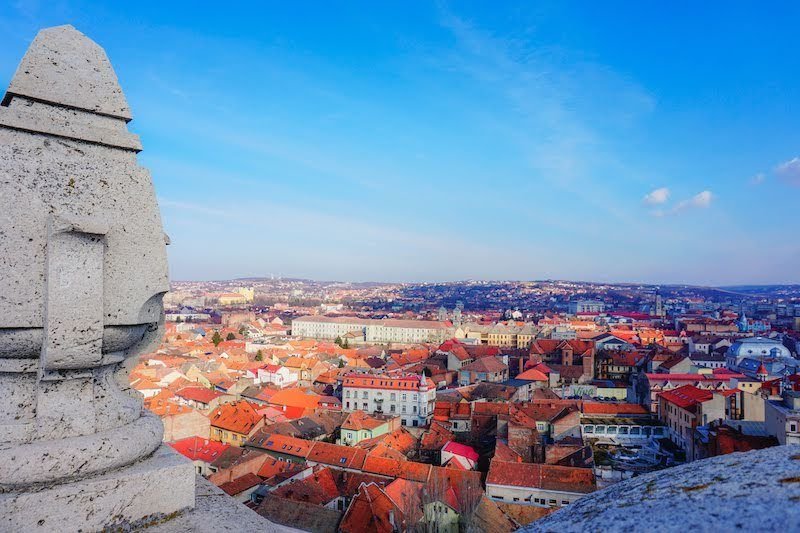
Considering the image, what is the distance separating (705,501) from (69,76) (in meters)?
3.08

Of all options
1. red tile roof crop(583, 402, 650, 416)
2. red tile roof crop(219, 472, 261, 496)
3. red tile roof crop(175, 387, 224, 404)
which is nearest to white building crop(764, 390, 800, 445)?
red tile roof crop(583, 402, 650, 416)

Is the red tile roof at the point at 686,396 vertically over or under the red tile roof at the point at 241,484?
over

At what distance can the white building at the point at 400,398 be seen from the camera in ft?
131

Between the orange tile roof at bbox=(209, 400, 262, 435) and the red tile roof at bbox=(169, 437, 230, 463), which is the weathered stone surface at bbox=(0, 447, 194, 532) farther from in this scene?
the orange tile roof at bbox=(209, 400, 262, 435)

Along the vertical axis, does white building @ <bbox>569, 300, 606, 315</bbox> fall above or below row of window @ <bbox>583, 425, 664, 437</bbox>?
above

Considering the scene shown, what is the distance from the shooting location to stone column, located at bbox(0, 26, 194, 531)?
213 centimetres

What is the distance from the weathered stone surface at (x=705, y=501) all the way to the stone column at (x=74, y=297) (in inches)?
67.9

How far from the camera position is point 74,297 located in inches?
87.0

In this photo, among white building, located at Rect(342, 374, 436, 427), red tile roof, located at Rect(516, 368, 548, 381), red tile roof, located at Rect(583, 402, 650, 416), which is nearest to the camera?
red tile roof, located at Rect(583, 402, 650, 416)

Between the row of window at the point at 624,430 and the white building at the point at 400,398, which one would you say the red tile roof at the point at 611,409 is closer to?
the row of window at the point at 624,430

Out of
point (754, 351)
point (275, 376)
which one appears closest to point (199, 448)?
point (275, 376)

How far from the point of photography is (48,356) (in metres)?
2.15

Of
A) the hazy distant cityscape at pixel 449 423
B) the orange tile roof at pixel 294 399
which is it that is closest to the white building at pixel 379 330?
the hazy distant cityscape at pixel 449 423

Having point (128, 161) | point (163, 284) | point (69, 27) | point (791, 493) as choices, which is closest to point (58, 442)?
point (163, 284)
